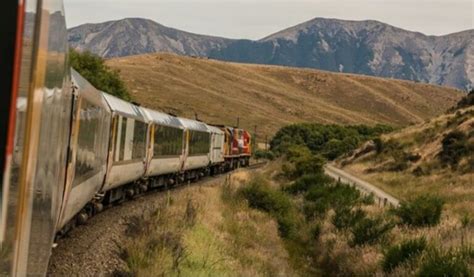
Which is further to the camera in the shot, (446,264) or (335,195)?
(335,195)

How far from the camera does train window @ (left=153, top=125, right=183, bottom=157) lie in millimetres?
27094

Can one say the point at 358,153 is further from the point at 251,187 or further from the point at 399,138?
the point at 251,187

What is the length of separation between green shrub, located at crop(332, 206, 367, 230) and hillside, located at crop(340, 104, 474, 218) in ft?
14.4

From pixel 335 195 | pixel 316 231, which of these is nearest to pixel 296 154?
pixel 335 195

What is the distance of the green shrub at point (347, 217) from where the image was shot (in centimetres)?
2749

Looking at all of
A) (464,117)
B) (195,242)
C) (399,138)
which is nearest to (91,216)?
(195,242)

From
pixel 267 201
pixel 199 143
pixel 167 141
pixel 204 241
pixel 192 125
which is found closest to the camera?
pixel 204 241

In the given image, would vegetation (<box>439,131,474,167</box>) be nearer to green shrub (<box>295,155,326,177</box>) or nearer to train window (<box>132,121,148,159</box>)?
green shrub (<box>295,155,326,177</box>)

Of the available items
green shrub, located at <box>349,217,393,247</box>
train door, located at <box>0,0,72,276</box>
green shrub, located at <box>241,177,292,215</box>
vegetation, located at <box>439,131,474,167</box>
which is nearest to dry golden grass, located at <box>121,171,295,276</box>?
green shrub, located at <box>241,177,292,215</box>

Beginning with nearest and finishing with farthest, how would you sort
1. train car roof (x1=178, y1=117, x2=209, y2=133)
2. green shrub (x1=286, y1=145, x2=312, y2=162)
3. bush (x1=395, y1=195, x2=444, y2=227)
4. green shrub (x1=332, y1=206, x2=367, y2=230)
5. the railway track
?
the railway track → bush (x1=395, y1=195, x2=444, y2=227) → green shrub (x1=332, y1=206, x2=367, y2=230) → train car roof (x1=178, y1=117, x2=209, y2=133) → green shrub (x1=286, y1=145, x2=312, y2=162)

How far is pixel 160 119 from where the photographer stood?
27828mm

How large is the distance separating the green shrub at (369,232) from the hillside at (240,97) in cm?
10354

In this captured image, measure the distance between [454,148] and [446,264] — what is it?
39653 mm

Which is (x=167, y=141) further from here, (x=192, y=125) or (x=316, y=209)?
(x=316, y=209)
